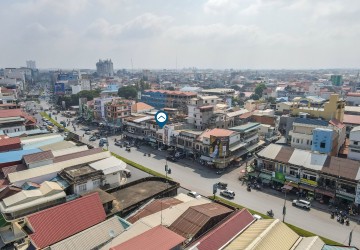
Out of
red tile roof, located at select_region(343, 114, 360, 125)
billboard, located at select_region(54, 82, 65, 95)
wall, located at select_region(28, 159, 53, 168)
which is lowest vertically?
wall, located at select_region(28, 159, 53, 168)

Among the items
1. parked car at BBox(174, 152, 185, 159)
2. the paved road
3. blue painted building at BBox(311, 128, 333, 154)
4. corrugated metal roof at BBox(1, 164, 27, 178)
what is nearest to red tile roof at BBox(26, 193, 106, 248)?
corrugated metal roof at BBox(1, 164, 27, 178)

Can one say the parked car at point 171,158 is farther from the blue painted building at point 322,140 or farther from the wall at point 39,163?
the blue painted building at point 322,140

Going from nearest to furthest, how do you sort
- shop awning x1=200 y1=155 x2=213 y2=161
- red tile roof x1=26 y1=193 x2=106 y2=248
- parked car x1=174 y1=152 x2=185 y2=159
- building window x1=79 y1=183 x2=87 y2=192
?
red tile roof x1=26 y1=193 x2=106 y2=248 < building window x1=79 y1=183 x2=87 y2=192 < shop awning x1=200 y1=155 x2=213 y2=161 < parked car x1=174 y1=152 x2=185 y2=159

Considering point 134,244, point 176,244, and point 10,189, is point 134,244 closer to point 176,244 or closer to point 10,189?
point 176,244

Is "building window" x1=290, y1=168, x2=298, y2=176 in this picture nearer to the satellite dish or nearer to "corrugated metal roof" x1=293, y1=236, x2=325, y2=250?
"corrugated metal roof" x1=293, y1=236, x2=325, y2=250

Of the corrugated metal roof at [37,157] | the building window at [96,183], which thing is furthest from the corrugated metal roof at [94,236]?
the corrugated metal roof at [37,157]

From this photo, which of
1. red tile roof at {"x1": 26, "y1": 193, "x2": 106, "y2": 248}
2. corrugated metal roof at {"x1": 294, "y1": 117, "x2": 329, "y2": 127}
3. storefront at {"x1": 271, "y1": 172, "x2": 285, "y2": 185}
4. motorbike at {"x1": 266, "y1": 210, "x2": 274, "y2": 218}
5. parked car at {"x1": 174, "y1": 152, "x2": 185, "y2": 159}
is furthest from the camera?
parked car at {"x1": 174, "y1": 152, "x2": 185, "y2": 159}
